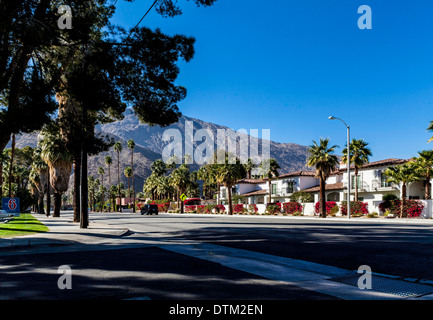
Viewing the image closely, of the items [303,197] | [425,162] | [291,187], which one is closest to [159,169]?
[291,187]

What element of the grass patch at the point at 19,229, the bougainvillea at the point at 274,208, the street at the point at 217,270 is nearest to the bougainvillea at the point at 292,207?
the bougainvillea at the point at 274,208

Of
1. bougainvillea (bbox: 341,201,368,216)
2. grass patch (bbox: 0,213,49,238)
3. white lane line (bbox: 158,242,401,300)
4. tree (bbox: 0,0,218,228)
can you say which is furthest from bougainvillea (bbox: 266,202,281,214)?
white lane line (bbox: 158,242,401,300)

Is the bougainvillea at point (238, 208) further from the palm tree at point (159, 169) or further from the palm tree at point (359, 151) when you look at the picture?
the palm tree at point (159, 169)

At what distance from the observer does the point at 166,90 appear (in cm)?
1752

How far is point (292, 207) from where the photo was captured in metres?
53.0

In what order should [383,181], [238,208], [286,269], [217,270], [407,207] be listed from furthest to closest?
[238,208]
[383,181]
[407,207]
[286,269]
[217,270]

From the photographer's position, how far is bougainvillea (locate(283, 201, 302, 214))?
171 feet

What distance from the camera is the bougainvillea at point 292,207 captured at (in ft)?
171

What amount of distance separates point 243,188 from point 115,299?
7537 cm

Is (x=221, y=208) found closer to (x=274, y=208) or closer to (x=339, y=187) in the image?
(x=274, y=208)

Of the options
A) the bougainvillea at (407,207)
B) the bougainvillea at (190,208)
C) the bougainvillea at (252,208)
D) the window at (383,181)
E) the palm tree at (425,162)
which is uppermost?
the palm tree at (425,162)

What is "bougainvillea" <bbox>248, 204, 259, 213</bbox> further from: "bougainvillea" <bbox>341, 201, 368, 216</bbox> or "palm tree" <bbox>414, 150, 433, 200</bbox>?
"palm tree" <bbox>414, 150, 433, 200</bbox>

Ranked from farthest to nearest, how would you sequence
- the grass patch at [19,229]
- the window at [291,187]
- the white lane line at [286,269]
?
the window at [291,187] → the grass patch at [19,229] → the white lane line at [286,269]
